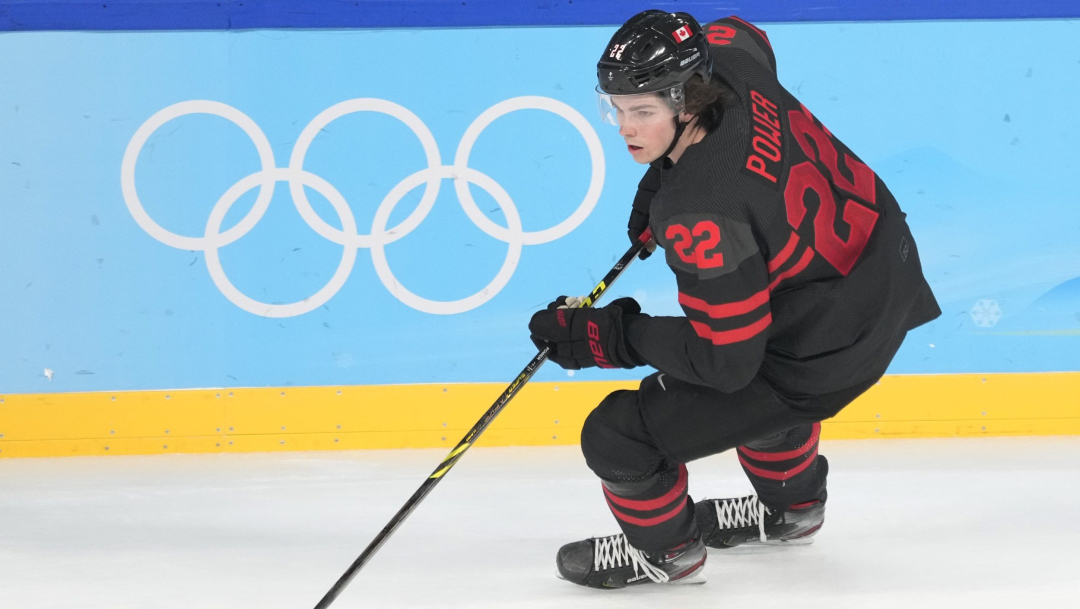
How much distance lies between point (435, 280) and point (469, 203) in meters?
0.29

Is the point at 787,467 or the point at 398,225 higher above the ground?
the point at 398,225

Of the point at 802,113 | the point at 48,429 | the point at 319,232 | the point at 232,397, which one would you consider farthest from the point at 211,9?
the point at 802,113

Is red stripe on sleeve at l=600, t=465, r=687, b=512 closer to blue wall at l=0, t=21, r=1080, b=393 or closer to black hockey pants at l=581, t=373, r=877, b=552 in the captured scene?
black hockey pants at l=581, t=373, r=877, b=552

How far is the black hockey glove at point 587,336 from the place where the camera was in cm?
214

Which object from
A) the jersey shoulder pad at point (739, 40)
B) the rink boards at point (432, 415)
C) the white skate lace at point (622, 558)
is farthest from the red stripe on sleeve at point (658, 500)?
the rink boards at point (432, 415)

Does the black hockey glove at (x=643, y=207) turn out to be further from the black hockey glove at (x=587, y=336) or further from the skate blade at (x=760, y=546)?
the skate blade at (x=760, y=546)

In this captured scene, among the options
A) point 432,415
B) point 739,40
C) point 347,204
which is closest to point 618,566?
point 739,40

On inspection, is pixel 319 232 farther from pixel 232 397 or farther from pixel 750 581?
pixel 750 581

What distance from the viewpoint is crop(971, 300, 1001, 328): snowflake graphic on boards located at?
144 inches

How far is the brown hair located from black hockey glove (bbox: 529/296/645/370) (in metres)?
0.43

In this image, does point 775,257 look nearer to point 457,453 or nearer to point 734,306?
point 734,306

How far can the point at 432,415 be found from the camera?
3.66m

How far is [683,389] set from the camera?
225cm

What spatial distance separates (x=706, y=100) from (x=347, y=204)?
1869 millimetres
